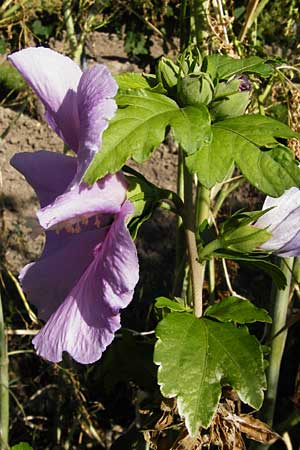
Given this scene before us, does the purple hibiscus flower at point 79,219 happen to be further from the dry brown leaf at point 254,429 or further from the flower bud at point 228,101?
the dry brown leaf at point 254,429

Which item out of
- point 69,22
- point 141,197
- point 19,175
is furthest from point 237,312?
point 19,175

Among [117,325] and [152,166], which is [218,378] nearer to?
[117,325]

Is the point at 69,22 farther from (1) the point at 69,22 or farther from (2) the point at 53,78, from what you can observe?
(2) the point at 53,78

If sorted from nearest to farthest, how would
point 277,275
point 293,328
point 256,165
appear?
1. point 256,165
2. point 277,275
3. point 293,328

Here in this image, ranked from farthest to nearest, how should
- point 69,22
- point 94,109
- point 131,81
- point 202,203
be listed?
point 69,22, point 202,203, point 131,81, point 94,109

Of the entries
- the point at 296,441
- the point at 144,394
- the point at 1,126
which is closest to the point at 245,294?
the point at 296,441

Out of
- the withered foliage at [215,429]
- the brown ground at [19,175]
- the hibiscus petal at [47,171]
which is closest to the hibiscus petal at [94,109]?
the hibiscus petal at [47,171]

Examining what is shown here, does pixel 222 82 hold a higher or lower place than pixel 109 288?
higher
